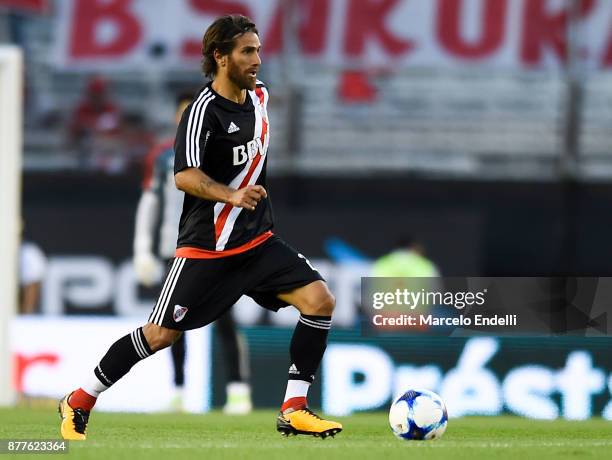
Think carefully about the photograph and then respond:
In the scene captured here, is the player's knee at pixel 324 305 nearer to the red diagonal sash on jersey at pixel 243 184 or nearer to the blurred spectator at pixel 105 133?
the red diagonal sash on jersey at pixel 243 184

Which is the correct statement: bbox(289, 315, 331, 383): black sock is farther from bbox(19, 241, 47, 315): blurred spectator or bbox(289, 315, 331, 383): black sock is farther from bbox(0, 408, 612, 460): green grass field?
bbox(19, 241, 47, 315): blurred spectator

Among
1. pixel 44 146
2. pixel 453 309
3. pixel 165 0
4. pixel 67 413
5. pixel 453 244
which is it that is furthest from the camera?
pixel 165 0

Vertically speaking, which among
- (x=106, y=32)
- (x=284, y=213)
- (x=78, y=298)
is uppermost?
(x=106, y=32)

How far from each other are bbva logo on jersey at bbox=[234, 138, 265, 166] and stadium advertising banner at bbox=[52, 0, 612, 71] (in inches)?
Answer: 376

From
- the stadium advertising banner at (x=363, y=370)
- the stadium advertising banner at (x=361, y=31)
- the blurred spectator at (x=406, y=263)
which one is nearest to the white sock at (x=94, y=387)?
the stadium advertising banner at (x=363, y=370)

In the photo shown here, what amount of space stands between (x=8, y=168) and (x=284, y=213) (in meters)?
4.63

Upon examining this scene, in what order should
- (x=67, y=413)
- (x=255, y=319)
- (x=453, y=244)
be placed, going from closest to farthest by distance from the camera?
1. (x=67, y=413)
2. (x=255, y=319)
3. (x=453, y=244)

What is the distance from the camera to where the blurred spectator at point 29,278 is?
13.4 meters

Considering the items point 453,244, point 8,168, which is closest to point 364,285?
point 8,168

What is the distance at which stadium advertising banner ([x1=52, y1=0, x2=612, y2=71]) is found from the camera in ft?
51.9

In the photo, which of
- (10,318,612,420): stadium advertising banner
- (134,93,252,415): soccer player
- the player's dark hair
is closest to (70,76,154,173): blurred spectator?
(10,318,612,420): stadium advertising banner

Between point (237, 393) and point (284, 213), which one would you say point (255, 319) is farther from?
point (237, 393)

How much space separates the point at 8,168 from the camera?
32.7 feet

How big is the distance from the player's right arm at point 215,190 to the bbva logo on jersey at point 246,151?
0.74ft
